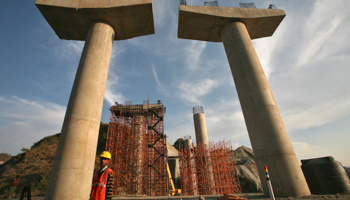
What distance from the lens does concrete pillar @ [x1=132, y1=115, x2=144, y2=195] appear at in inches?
780

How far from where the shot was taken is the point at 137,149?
2130 cm

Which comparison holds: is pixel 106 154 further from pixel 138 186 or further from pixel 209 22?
pixel 138 186

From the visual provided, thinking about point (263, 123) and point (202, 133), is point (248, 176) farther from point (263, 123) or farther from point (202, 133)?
point (263, 123)

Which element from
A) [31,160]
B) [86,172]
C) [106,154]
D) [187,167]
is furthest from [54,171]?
[31,160]

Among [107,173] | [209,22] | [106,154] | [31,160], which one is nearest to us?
[107,173]

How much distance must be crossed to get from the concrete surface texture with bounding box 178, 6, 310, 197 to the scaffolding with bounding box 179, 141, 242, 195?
14639mm

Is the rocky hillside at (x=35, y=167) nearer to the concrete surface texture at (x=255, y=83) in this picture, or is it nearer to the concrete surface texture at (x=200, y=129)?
the concrete surface texture at (x=200, y=129)

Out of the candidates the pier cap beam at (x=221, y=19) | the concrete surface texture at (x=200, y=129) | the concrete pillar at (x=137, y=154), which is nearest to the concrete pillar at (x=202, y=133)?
the concrete surface texture at (x=200, y=129)

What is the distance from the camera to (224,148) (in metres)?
22.5

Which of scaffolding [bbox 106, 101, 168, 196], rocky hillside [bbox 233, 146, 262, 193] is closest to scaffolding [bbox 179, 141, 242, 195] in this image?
scaffolding [bbox 106, 101, 168, 196]

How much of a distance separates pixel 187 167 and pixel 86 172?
18199mm

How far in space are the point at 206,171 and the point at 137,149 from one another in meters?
9.33

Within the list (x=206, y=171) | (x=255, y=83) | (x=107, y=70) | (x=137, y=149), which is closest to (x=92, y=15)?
(x=107, y=70)

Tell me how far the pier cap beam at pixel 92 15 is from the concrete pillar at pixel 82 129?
5.01 feet
